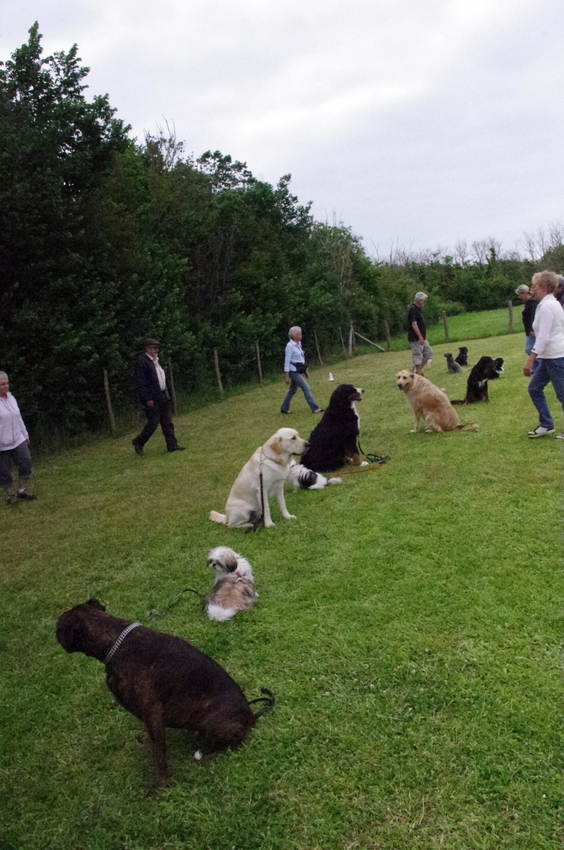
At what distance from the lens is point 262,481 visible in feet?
19.5

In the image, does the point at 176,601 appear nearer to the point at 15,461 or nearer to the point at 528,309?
the point at 15,461

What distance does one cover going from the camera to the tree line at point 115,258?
12227 millimetres

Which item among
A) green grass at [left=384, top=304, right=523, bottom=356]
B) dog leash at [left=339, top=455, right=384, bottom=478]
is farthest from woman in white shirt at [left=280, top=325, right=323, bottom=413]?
green grass at [left=384, top=304, right=523, bottom=356]

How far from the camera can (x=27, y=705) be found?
3619mm

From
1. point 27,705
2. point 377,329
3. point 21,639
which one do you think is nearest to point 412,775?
point 27,705

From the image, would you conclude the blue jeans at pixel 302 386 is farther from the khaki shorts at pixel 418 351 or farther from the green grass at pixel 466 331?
the green grass at pixel 466 331

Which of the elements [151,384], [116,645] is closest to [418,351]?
[151,384]

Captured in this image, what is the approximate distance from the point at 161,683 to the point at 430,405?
680cm

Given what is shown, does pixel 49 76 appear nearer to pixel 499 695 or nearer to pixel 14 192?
pixel 14 192

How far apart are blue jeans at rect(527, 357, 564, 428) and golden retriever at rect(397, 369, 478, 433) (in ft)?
4.20

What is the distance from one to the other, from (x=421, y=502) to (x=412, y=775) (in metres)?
3.56

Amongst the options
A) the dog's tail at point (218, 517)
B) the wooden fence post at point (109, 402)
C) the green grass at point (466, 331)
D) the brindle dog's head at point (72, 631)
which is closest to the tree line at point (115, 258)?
the wooden fence post at point (109, 402)

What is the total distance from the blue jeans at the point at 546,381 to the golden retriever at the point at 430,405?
128cm

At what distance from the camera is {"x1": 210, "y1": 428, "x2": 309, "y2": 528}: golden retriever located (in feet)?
19.6
